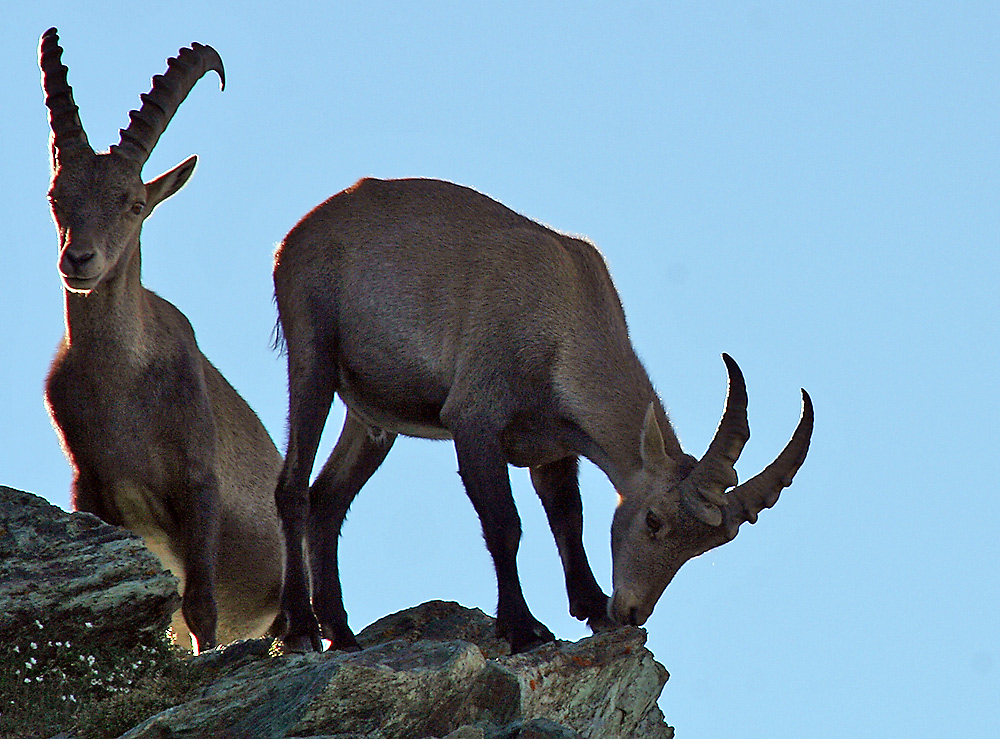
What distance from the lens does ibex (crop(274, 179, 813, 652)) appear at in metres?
11.2

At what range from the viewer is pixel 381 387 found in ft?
39.0

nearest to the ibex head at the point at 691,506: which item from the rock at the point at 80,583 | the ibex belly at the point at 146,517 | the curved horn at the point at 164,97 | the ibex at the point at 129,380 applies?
the rock at the point at 80,583

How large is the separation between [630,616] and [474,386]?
197cm

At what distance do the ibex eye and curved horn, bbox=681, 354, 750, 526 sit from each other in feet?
0.78

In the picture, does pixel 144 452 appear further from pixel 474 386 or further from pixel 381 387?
pixel 474 386

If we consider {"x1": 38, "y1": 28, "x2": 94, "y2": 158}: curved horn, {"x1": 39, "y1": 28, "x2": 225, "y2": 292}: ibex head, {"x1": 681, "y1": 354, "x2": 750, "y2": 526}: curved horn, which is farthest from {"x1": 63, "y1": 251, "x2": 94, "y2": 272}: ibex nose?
{"x1": 681, "y1": 354, "x2": 750, "y2": 526}: curved horn

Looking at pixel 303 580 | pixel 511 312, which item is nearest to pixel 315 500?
pixel 303 580

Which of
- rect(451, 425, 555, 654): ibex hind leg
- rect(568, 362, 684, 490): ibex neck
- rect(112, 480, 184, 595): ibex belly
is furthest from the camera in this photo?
rect(112, 480, 184, 595): ibex belly

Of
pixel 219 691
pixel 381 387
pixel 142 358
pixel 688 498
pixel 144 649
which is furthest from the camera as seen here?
pixel 142 358

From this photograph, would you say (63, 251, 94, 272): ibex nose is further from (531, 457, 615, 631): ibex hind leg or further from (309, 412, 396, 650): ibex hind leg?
(531, 457, 615, 631): ibex hind leg

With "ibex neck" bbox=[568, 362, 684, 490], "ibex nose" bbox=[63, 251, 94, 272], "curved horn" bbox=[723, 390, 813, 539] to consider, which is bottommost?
"curved horn" bbox=[723, 390, 813, 539]

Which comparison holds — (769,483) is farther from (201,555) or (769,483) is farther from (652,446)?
(201,555)

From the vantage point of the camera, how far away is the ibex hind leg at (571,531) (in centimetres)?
1196

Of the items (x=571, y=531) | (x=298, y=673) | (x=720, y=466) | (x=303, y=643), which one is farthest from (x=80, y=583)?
(x=720, y=466)
